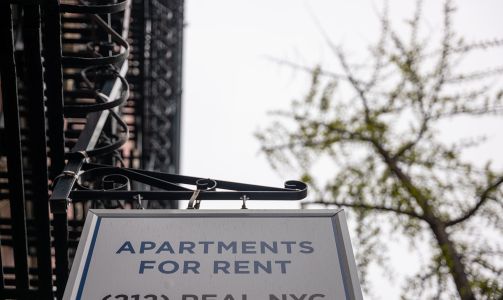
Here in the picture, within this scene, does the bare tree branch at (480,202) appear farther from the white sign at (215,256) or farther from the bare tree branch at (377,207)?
the white sign at (215,256)

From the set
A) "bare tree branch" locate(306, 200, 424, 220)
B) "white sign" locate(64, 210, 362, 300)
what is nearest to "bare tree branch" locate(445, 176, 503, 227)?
"bare tree branch" locate(306, 200, 424, 220)

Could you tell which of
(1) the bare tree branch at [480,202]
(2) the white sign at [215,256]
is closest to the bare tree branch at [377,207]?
(1) the bare tree branch at [480,202]

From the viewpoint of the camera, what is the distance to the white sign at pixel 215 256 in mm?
1657

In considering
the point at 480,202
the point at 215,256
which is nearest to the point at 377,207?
the point at 480,202

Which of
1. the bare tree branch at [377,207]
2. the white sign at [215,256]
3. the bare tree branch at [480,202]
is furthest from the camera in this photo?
the bare tree branch at [377,207]

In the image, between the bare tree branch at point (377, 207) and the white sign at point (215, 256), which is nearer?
the white sign at point (215, 256)

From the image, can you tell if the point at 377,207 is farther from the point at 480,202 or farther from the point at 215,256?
the point at 215,256

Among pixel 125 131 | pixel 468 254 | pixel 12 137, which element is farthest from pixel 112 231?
pixel 468 254

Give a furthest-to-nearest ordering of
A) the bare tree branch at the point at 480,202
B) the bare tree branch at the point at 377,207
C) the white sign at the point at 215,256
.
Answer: the bare tree branch at the point at 377,207
the bare tree branch at the point at 480,202
the white sign at the point at 215,256

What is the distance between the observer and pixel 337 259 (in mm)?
1816

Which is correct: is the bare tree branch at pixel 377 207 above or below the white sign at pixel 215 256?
above

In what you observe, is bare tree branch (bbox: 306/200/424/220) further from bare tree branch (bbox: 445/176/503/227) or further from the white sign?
the white sign

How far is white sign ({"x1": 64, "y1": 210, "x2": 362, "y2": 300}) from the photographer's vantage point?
5.44 feet

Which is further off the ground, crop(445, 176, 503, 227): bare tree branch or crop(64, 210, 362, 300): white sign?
crop(445, 176, 503, 227): bare tree branch
